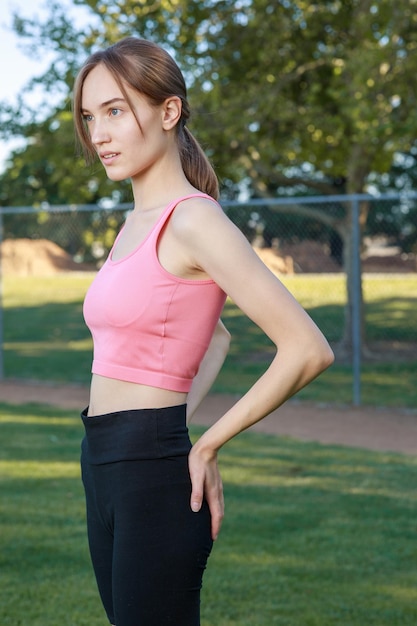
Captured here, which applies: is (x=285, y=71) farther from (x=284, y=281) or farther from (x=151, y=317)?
(x=151, y=317)

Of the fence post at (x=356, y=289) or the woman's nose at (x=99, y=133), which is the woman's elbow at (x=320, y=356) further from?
the fence post at (x=356, y=289)

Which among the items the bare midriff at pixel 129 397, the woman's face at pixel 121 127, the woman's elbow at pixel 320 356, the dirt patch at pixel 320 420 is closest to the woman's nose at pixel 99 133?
the woman's face at pixel 121 127

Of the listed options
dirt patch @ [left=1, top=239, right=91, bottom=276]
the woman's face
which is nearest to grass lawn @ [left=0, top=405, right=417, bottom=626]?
the woman's face

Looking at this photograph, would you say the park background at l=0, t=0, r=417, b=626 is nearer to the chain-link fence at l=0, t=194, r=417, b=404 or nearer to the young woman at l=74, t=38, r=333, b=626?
the chain-link fence at l=0, t=194, r=417, b=404

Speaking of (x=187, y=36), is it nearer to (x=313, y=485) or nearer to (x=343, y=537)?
(x=313, y=485)

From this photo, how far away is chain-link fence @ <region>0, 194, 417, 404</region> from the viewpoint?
14.3 metres

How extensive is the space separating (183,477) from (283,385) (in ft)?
0.87

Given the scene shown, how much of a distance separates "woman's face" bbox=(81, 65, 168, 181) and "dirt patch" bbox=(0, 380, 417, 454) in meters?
6.58

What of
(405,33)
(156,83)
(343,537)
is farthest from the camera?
(405,33)

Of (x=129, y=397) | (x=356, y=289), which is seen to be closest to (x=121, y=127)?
(x=129, y=397)

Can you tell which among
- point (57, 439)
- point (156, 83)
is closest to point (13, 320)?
point (57, 439)

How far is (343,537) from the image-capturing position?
18.0 ft

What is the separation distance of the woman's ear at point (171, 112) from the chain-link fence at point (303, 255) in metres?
10.8

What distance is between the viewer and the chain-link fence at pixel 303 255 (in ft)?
46.8
